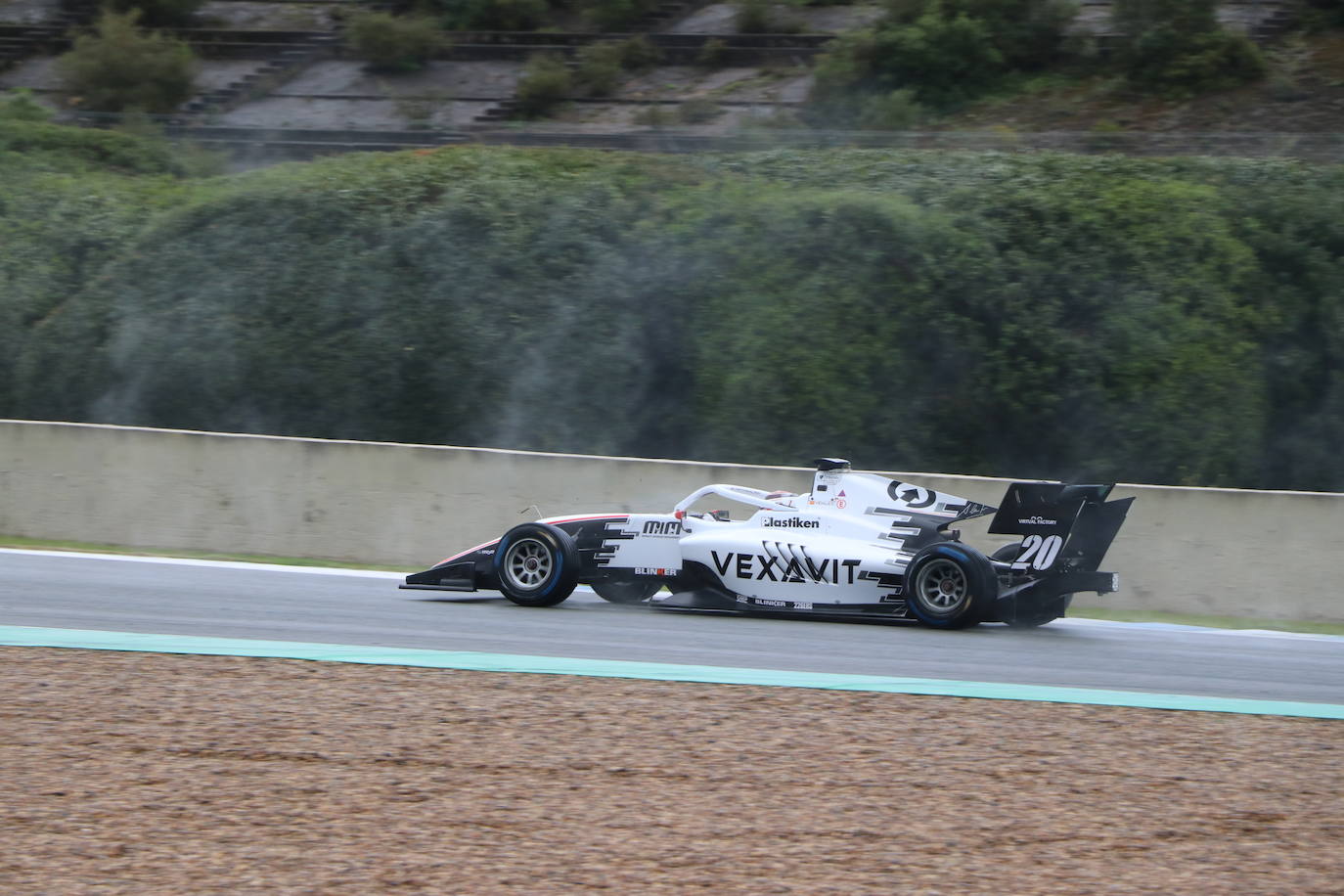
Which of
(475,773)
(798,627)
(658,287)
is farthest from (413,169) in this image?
→ (475,773)

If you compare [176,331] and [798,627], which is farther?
[176,331]

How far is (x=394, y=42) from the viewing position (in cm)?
4050

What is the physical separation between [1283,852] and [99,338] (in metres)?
16.3

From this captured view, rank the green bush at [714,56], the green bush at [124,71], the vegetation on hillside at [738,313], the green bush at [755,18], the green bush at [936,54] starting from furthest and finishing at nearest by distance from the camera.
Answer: the green bush at [755,18]
the green bush at [714,56]
the green bush at [124,71]
the green bush at [936,54]
the vegetation on hillside at [738,313]

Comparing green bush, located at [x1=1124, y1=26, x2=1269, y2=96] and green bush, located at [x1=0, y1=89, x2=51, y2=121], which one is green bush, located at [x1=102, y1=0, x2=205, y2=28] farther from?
green bush, located at [x1=1124, y1=26, x2=1269, y2=96]

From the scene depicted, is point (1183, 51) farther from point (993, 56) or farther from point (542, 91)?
point (542, 91)

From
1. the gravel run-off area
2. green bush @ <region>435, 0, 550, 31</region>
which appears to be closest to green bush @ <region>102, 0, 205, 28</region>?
green bush @ <region>435, 0, 550, 31</region>

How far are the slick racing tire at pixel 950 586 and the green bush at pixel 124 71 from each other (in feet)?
108

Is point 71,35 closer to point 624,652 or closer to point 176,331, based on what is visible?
point 176,331

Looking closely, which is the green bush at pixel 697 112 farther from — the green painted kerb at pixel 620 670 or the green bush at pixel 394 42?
the green painted kerb at pixel 620 670

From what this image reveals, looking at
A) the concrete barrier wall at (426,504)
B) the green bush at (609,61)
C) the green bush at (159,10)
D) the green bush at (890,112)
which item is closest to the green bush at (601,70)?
the green bush at (609,61)

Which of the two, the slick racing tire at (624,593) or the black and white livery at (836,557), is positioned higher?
the black and white livery at (836,557)

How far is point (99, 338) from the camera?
17953 millimetres

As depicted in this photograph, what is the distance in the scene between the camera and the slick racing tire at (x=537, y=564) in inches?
Answer: 383
